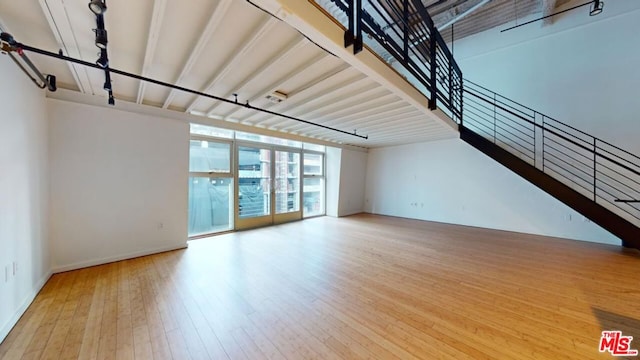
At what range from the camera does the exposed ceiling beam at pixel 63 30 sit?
68.6 inches

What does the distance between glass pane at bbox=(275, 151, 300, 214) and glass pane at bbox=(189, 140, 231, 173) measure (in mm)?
1526

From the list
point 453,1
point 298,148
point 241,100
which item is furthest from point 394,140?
point 241,100

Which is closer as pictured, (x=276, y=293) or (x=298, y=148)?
(x=276, y=293)

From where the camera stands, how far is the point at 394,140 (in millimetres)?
7352

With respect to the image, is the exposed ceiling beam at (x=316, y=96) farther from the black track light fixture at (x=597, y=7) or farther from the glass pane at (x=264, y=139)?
the black track light fixture at (x=597, y=7)

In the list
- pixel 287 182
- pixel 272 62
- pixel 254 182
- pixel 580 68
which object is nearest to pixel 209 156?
pixel 254 182

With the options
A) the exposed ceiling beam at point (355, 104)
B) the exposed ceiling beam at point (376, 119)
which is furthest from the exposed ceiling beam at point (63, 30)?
the exposed ceiling beam at point (376, 119)

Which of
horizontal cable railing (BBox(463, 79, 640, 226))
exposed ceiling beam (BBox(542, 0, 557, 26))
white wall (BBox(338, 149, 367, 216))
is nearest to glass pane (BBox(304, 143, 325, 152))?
white wall (BBox(338, 149, 367, 216))

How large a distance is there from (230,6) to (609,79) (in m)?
7.37

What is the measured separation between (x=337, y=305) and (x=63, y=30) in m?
3.67

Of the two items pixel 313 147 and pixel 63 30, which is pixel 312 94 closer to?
pixel 63 30

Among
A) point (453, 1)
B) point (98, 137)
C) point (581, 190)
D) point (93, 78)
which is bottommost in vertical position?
point (581, 190)

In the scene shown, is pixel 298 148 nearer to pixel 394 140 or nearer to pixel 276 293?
pixel 394 140

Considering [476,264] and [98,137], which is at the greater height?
[98,137]
